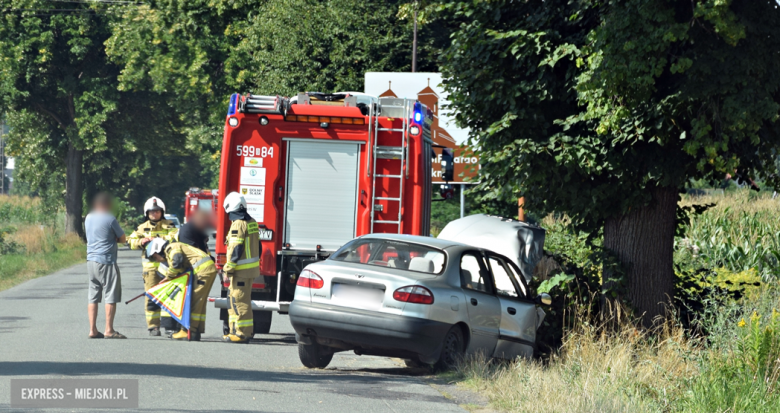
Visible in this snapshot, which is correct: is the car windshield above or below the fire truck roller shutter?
below

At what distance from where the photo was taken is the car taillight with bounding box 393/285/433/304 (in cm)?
830

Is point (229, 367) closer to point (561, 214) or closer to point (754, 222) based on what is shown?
point (561, 214)

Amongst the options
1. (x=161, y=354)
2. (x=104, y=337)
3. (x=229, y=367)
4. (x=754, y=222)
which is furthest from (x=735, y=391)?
(x=754, y=222)

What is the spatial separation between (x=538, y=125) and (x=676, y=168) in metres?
1.47

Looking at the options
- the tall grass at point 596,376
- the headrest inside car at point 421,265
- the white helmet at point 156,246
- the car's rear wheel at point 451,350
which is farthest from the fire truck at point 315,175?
the tall grass at point 596,376

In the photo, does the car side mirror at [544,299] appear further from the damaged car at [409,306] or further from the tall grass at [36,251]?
the tall grass at [36,251]

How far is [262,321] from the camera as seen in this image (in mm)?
12266

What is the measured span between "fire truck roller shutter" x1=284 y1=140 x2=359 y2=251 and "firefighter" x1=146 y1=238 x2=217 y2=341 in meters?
1.10

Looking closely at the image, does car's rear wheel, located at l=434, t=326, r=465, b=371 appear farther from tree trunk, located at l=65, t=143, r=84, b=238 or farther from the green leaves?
tree trunk, located at l=65, t=143, r=84, b=238

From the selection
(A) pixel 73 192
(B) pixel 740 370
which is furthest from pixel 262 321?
(A) pixel 73 192

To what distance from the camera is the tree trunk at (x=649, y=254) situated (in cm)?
997

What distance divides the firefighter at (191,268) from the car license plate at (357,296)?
3003mm

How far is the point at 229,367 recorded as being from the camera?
890 cm

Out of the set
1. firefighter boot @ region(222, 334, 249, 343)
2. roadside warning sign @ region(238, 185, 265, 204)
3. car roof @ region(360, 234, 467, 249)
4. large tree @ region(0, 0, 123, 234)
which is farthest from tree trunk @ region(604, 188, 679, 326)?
Result: large tree @ region(0, 0, 123, 234)
